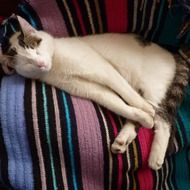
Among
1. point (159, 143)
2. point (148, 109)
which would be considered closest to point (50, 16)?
point (148, 109)

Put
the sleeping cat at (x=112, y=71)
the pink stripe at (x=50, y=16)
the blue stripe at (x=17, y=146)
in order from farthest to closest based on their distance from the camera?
the pink stripe at (x=50, y=16) → the sleeping cat at (x=112, y=71) → the blue stripe at (x=17, y=146)

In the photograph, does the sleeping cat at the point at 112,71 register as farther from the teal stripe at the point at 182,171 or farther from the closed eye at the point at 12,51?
the teal stripe at the point at 182,171

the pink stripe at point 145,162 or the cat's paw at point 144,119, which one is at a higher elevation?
the cat's paw at point 144,119

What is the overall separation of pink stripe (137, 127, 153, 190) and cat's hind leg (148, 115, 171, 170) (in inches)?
0.6

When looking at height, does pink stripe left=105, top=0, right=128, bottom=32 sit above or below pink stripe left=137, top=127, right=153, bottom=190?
above

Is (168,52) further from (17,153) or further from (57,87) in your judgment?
(17,153)

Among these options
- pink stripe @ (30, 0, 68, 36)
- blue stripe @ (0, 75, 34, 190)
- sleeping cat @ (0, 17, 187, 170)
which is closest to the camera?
blue stripe @ (0, 75, 34, 190)

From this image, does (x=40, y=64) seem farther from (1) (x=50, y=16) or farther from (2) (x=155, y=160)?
(2) (x=155, y=160)

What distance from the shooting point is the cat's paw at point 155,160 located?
3.85ft

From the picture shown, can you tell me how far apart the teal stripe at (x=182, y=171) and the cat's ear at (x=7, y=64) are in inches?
26.9

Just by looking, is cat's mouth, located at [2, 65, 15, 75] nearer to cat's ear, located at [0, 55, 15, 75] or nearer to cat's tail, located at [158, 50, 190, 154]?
cat's ear, located at [0, 55, 15, 75]

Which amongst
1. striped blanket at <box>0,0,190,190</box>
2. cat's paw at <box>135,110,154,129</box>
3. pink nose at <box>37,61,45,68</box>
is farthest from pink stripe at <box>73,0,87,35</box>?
cat's paw at <box>135,110,154,129</box>

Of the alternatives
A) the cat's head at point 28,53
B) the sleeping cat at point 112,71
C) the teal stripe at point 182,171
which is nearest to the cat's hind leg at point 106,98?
the sleeping cat at point 112,71

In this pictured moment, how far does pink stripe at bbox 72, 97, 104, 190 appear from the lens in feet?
3.69
